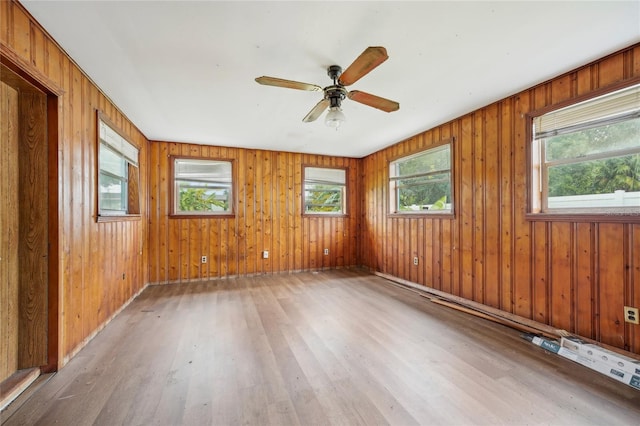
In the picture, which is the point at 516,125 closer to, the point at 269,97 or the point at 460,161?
the point at 460,161

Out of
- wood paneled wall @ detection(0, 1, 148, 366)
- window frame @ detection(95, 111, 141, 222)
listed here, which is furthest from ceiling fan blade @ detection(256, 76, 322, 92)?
window frame @ detection(95, 111, 141, 222)

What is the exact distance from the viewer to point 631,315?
1.96m

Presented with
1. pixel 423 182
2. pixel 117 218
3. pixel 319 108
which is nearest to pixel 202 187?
pixel 117 218

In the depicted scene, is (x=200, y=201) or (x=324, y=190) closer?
(x=200, y=201)

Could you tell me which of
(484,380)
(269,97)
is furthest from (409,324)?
(269,97)

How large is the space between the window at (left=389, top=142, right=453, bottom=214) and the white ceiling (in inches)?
35.6

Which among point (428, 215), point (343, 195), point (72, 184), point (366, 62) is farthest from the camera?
point (343, 195)

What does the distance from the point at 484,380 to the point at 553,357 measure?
31.6 inches

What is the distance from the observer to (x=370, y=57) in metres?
1.59

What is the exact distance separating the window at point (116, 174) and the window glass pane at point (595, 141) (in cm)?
445

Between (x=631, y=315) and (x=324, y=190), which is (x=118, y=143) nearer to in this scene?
(x=324, y=190)

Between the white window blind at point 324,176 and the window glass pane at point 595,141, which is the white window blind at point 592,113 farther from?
the white window blind at point 324,176

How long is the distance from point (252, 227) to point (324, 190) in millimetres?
1693

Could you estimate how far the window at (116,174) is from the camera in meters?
2.66
